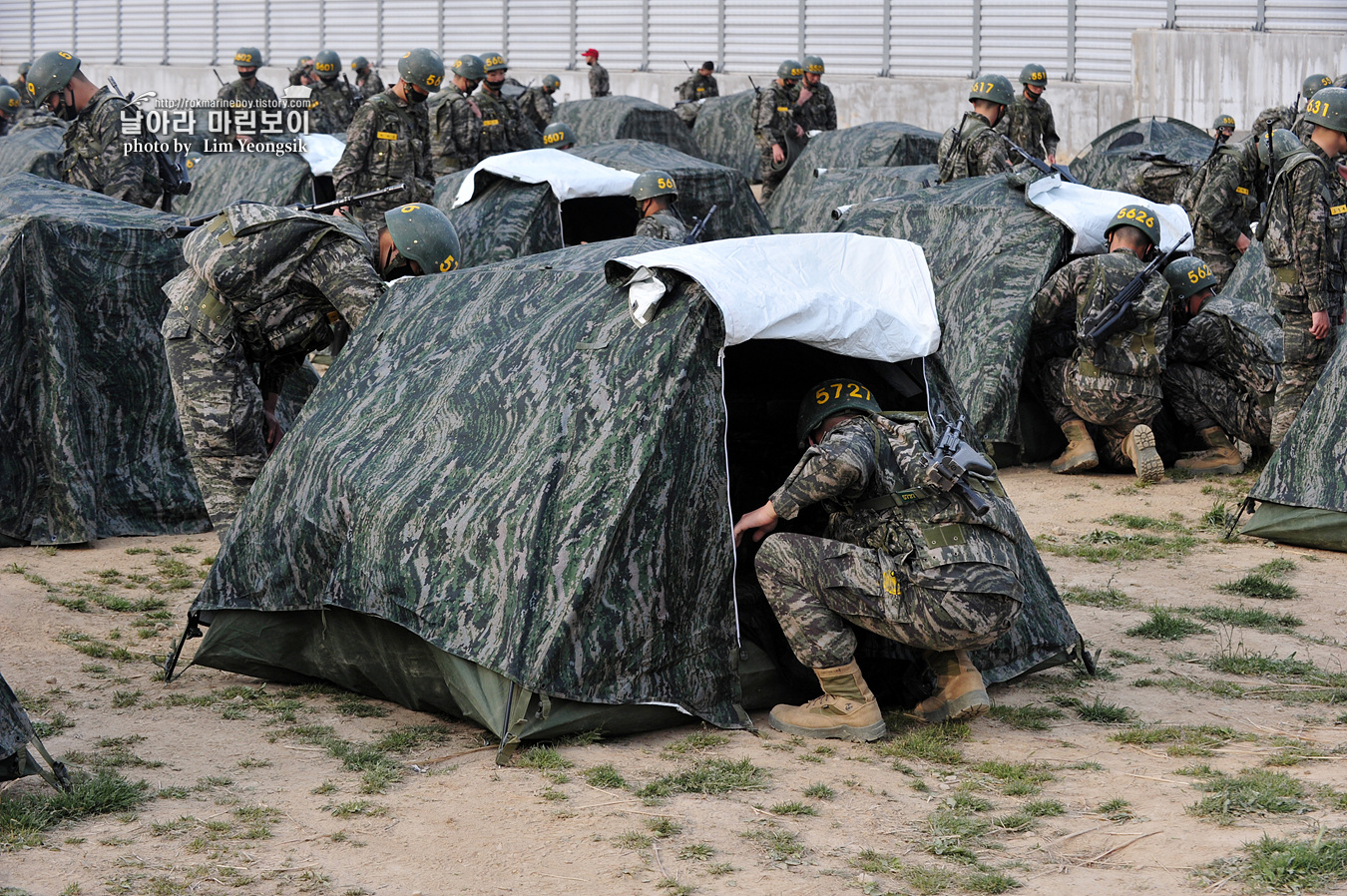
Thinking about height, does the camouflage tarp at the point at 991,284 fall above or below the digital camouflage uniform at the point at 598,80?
below

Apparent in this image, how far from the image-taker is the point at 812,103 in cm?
1691

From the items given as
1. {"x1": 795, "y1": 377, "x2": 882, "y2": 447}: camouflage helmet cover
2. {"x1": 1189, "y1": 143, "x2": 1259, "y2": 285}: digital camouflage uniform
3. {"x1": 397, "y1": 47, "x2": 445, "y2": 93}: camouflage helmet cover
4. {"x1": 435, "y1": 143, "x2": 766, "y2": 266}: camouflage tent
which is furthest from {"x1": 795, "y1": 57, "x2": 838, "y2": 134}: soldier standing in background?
{"x1": 795, "y1": 377, "x2": 882, "y2": 447}: camouflage helmet cover

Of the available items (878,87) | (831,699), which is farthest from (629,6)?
(831,699)

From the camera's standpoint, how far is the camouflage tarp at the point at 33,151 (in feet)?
47.3

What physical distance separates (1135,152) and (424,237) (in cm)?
1021

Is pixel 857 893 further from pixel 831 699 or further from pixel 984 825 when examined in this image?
pixel 831 699

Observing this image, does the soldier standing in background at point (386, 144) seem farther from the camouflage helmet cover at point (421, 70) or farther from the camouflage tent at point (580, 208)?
the camouflage tent at point (580, 208)

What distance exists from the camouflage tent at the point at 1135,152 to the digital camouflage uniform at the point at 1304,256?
4.89 m

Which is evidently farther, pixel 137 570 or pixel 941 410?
pixel 137 570

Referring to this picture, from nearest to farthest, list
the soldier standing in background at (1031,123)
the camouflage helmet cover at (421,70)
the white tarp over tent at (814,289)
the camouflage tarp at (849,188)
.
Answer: the white tarp over tent at (814,289) < the camouflage helmet cover at (421,70) < the camouflage tarp at (849,188) < the soldier standing in background at (1031,123)

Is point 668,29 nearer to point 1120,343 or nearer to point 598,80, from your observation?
point 598,80

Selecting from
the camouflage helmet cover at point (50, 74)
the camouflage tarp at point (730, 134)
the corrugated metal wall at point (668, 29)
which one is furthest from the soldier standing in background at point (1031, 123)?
the camouflage helmet cover at point (50, 74)

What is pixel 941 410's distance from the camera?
5.40m

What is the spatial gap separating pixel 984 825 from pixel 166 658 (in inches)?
134
